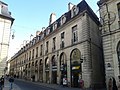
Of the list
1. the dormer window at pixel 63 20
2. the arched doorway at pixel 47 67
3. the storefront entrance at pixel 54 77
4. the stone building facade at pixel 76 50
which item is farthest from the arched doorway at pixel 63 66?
the dormer window at pixel 63 20

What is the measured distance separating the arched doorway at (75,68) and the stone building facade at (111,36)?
5929mm

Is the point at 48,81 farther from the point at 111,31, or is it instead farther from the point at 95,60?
the point at 111,31

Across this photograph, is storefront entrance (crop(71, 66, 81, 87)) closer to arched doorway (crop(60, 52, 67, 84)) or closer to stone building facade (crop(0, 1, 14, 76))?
arched doorway (crop(60, 52, 67, 84))

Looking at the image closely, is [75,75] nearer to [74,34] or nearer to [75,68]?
[75,68]

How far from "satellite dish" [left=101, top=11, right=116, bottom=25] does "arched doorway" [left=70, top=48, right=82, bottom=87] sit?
6396mm

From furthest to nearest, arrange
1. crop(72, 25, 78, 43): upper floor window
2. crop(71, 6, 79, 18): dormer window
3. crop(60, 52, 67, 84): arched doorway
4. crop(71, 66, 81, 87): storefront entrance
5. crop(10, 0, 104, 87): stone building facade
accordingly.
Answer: crop(60, 52, 67, 84): arched doorway, crop(71, 6, 79, 18): dormer window, crop(72, 25, 78, 43): upper floor window, crop(71, 66, 81, 87): storefront entrance, crop(10, 0, 104, 87): stone building facade

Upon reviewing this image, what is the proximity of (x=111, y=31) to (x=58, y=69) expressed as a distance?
12.3 m

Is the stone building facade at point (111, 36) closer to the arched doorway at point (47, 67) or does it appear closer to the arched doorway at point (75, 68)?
the arched doorway at point (75, 68)

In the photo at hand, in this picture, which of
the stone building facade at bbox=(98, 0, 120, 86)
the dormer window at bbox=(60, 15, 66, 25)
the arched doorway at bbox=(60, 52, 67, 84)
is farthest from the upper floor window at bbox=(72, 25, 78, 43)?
the stone building facade at bbox=(98, 0, 120, 86)

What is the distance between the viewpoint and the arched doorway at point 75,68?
69.1 feet

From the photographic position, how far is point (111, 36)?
1554 cm

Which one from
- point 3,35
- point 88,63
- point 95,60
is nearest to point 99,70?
point 95,60

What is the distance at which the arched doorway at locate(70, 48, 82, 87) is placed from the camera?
21.1 meters

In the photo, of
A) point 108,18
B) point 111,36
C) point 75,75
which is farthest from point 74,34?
point 111,36
